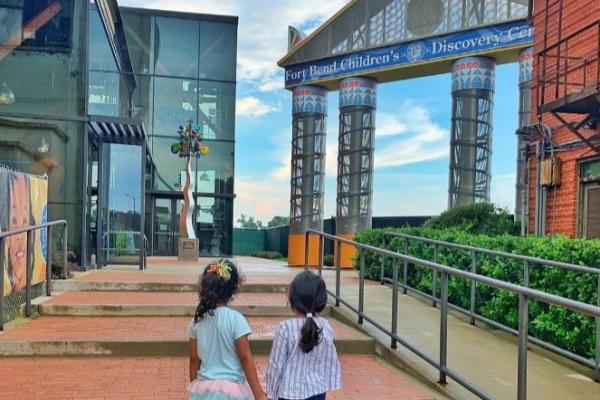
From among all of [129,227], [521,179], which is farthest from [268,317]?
[521,179]

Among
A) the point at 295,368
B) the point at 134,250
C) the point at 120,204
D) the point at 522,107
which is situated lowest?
the point at 134,250

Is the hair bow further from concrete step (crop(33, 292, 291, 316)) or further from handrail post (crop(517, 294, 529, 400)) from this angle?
concrete step (crop(33, 292, 291, 316))

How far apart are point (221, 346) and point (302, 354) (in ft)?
1.34

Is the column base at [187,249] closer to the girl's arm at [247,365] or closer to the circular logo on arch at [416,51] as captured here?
the circular logo on arch at [416,51]

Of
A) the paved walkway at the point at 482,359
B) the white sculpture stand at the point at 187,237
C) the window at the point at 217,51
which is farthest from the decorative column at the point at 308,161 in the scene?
the paved walkway at the point at 482,359

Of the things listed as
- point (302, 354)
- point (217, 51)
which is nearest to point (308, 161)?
point (217, 51)

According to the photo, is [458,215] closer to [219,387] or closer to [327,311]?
[327,311]

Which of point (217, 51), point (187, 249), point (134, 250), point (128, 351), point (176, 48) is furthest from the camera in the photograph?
point (217, 51)

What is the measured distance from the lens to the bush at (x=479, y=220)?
42.6ft

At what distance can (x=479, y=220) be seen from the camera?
44.3 feet

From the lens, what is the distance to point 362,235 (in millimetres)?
11297

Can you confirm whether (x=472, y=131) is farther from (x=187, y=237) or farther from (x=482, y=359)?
(x=482, y=359)

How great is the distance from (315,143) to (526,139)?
1120 centimetres

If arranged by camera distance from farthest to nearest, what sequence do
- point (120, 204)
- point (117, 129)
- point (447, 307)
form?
point (120, 204), point (117, 129), point (447, 307)
